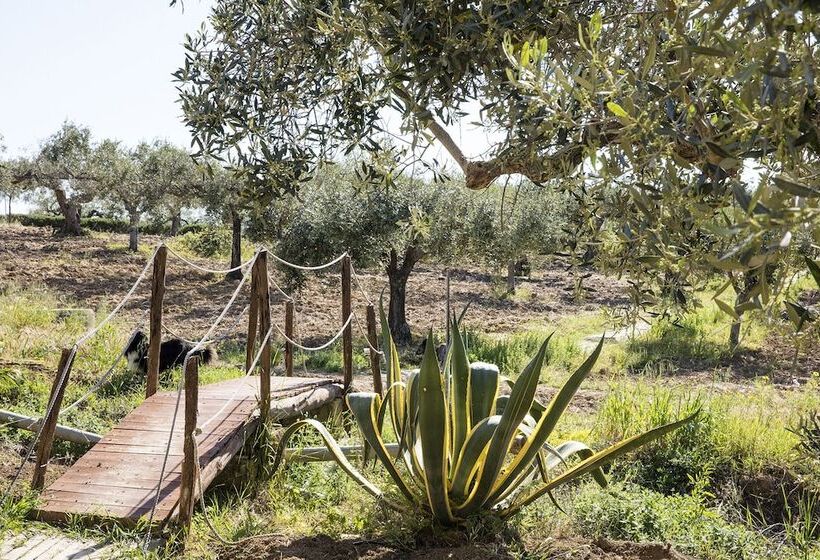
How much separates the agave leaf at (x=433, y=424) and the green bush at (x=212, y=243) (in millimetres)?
24347

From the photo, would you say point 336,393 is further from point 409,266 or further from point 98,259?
point 98,259

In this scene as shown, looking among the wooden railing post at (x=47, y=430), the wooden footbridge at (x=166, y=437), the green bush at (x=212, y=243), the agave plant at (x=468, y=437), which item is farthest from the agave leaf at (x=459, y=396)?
the green bush at (x=212, y=243)

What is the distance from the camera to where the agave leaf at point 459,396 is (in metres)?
4.10

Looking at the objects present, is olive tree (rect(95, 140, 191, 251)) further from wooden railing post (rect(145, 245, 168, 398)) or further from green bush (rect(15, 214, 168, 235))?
wooden railing post (rect(145, 245, 168, 398))

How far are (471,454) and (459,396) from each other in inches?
13.2

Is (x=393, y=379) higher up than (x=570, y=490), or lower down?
higher up

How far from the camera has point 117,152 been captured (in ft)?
93.0

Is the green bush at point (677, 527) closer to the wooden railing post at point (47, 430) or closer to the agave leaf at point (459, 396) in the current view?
the agave leaf at point (459, 396)

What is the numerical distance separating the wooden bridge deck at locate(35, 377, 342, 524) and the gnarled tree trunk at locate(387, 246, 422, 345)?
369 inches

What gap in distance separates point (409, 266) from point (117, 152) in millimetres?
16542

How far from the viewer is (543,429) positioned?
3.94 metres

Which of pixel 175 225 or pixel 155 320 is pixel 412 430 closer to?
pixel 155 320

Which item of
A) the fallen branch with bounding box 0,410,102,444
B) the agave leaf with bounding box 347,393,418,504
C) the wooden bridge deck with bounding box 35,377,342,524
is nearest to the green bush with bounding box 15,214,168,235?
the fallen branch with bounding box 0,410,102,444

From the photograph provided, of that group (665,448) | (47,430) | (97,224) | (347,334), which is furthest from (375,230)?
(97,224)
